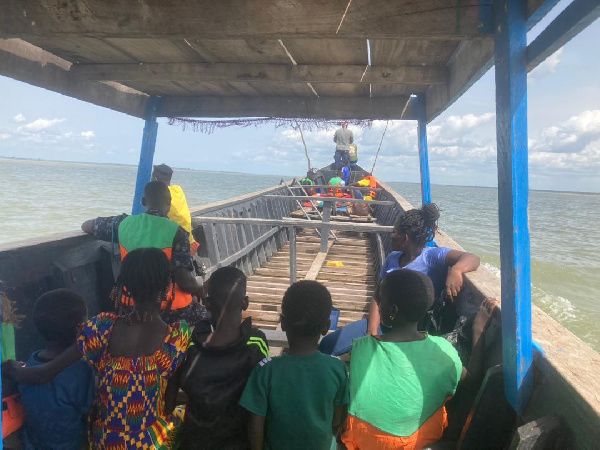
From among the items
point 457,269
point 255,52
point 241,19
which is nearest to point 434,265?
point 457,269

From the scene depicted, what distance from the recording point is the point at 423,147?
4.71 m

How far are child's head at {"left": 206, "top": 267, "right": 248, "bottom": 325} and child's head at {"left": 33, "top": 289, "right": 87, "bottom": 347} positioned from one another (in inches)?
24.5

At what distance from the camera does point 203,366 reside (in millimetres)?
1884

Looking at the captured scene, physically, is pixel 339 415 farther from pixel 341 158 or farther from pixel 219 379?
pixel 341 158

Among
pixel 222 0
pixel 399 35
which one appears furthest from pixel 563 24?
pixel 222 0

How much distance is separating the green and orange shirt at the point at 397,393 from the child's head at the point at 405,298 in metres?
0.13

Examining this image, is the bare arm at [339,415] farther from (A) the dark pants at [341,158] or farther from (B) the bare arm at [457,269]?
(A) the dark pants at [341,158]

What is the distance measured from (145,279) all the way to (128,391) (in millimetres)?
491

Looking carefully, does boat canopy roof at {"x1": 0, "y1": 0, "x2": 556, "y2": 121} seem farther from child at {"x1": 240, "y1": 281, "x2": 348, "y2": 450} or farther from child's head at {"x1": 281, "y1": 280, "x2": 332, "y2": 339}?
child at {"x1": 240, "y1": 281, "x2": 348, "y2": 450}

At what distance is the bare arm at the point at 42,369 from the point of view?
1.84m

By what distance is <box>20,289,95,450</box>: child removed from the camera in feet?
6.23

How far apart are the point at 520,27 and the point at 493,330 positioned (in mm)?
1509

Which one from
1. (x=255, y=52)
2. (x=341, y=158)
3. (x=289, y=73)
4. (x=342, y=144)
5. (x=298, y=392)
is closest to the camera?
(x=298, y=392)

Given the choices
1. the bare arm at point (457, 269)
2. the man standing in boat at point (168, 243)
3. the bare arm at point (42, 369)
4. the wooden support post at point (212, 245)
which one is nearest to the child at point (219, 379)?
the bare arm at point (42, 369)
